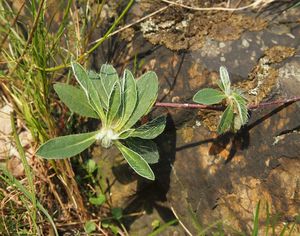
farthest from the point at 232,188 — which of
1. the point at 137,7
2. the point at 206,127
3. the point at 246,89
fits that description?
the point at 137,7

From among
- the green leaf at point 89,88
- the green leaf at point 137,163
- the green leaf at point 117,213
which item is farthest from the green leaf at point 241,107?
the green leaf at point 117,213

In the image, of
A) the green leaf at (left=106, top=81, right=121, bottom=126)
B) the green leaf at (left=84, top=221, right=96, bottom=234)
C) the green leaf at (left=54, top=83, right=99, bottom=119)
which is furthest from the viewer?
the green leaf at (left=84, top=221, right=96, bottom=234)

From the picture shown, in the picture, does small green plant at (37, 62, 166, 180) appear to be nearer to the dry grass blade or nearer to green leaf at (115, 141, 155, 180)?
green leaf at (115, 141, 155, 180)

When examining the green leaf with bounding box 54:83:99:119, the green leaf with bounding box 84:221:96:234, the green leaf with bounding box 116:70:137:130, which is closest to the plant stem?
the green leaf with bounding box 116:70:137:130

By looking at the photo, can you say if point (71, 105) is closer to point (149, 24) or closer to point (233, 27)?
point (149, 24)

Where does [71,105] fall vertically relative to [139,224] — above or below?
above

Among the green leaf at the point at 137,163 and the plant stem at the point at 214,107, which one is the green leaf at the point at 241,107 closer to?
the plant stem at the point at 214,107

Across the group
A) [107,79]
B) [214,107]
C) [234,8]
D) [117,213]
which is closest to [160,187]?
[117,213]
